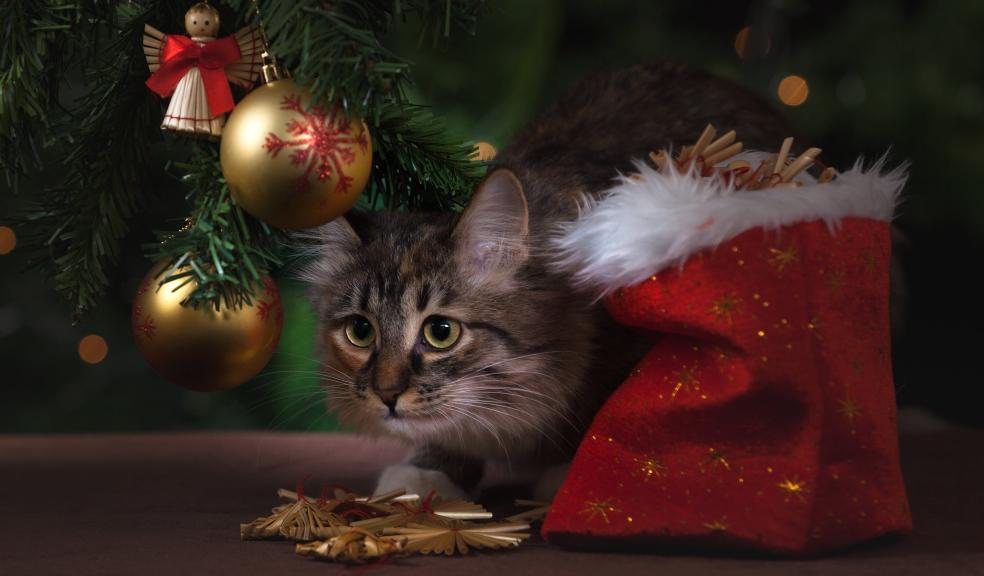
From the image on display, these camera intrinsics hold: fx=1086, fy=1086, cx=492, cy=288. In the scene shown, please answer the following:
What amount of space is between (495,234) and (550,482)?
1.04 ft

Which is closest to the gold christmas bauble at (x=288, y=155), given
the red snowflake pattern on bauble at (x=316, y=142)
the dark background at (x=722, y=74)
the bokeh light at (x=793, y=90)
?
the red snowflake pattern on bauble at (x=316, y=142)

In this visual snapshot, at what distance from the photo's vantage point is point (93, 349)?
2.19 m

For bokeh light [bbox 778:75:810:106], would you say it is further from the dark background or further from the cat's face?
the cat's face

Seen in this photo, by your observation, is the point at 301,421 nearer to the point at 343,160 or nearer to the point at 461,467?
the point at 461,467

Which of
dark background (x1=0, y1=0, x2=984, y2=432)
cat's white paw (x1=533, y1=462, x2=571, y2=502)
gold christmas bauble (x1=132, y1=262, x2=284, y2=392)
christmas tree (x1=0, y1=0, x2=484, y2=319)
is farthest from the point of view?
dark background (x1=0, y1=0, x2=984, y2=432)

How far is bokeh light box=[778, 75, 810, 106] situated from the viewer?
80.0 inches

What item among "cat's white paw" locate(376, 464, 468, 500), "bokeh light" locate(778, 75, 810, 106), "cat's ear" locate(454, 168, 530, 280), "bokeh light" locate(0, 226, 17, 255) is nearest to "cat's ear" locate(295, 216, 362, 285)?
"cat's ear" locate(454, 168, 530, 280)

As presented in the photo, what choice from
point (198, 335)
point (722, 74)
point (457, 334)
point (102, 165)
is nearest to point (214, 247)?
point (198, 335)

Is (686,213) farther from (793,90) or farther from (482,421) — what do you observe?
(793,90)

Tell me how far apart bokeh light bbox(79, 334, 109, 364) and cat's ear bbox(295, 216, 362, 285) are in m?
0.88

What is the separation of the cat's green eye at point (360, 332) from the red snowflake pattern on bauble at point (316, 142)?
0.31 metres

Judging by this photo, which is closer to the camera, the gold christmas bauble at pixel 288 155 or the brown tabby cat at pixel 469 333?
the gold christmas bauble at pixel 288 155

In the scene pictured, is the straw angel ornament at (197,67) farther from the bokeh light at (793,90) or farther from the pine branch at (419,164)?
the bokeh light at (793,90)

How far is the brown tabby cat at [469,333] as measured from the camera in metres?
1.23
